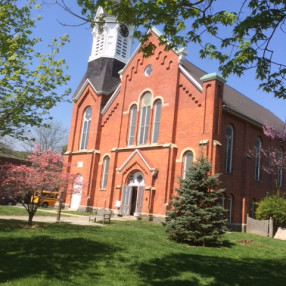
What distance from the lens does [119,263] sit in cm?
876

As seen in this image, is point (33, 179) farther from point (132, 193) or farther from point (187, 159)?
point (132, 193)

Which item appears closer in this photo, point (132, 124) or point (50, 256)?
point (50, 256)

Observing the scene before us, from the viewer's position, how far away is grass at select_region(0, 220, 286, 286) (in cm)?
716

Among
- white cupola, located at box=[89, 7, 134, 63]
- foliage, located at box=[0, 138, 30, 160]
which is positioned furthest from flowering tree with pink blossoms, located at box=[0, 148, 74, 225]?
white cupola, located at box=[89, 7, 134, 63]

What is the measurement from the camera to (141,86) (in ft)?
90.6

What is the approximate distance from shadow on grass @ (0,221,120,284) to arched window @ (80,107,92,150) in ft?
65.3

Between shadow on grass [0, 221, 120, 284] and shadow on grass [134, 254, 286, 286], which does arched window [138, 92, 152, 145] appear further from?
shadow on grass [134, 254, 286, 286]

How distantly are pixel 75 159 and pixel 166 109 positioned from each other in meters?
11.4

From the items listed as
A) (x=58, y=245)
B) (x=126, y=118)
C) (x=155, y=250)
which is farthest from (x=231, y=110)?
(x=58, y=245)

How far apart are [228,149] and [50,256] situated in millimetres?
17901

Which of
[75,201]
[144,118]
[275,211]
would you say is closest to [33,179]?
[144,118]

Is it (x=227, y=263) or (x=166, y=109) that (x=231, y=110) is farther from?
(x=227, y=263)

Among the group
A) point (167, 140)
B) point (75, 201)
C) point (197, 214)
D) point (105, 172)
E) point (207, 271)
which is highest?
point (167, 140)

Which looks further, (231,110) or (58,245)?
(231,110)
